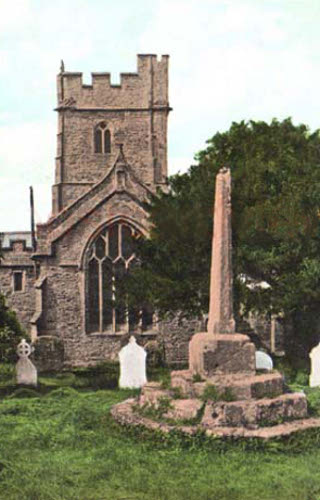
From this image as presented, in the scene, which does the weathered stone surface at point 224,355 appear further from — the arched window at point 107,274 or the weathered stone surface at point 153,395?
the arched window at point 107,274

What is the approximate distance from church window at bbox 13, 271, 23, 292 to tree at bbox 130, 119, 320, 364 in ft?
48.3

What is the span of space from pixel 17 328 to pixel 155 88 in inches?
648

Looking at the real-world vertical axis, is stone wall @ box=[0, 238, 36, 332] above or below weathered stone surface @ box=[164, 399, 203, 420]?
above

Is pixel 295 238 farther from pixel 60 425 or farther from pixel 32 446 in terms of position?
pixel 32 446

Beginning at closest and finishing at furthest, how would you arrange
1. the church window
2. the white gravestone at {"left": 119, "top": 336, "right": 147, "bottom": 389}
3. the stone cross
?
the stone cross, the white gravestone at {"left": 119, "top": 336, "right": 147, "bottom": 389}, the church window

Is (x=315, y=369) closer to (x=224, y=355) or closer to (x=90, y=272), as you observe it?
(x=224, y=355)

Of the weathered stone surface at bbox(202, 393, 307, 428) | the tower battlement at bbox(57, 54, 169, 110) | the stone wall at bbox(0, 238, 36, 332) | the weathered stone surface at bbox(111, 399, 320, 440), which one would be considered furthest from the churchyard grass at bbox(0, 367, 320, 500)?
the tower battlement at bbox(57, 54, 169, 110)

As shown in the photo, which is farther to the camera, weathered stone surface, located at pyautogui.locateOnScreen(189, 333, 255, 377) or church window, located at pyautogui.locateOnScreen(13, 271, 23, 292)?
church window, located at pyautogui.locateOnScreen(13, 271, 23, 292)

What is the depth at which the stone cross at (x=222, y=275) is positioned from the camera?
11883 millimetres

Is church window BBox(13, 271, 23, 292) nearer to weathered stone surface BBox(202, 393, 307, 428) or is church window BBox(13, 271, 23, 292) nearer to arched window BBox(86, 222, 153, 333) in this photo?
arched window BBox(86, 222, 153, 333)

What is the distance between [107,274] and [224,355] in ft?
60.0

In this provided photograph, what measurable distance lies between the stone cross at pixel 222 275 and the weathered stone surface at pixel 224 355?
0.18 m

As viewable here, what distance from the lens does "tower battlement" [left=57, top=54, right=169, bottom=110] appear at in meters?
40.1

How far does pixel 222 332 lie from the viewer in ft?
39.0
